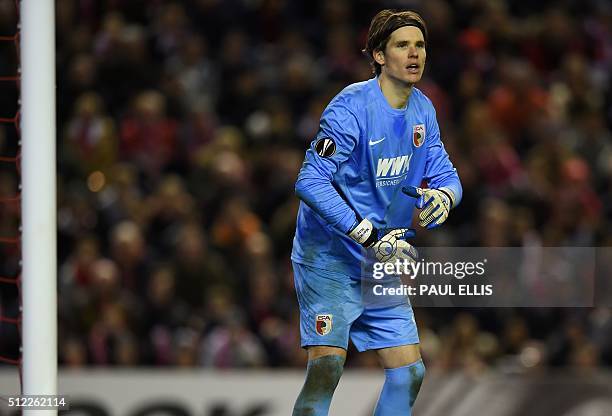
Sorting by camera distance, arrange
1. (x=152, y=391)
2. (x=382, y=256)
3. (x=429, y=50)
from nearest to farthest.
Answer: (x=382, y=256) → (x=152, y=391) → (x=429, y=50)

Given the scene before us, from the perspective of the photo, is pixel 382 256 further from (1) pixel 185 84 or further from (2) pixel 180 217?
(1) pixel 185 84

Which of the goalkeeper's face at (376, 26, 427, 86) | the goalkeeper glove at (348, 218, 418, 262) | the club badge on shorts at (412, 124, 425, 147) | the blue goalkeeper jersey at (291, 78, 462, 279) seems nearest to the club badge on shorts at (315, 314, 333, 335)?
the blue goalkeeper jersey at (291, 78, 462, 279)

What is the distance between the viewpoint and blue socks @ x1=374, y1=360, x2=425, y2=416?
18.0 feet

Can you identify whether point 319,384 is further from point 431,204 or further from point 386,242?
point 431,204

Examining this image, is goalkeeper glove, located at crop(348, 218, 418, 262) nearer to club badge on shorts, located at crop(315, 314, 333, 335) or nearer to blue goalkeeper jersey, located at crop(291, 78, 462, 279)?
blue goalkeeper jersey, located at crop(291, 78, 462, 279)

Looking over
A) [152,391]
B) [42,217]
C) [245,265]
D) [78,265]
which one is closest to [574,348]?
[245,265]

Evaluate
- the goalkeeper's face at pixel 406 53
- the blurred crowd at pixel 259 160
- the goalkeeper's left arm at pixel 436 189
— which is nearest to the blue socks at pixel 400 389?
the goalkeeper's left arm at pixel 436 189

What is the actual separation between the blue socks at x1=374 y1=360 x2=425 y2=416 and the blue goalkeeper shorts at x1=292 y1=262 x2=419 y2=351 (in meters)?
0.12

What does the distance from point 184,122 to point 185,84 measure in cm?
52

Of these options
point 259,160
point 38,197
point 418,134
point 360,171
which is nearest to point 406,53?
point 418,134

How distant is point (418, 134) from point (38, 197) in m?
1.71

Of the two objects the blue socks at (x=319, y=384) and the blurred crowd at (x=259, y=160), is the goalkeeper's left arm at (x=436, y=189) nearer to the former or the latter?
the blue socks at (x=319, y=384)

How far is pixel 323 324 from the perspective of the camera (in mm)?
5453

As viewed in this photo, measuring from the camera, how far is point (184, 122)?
1086 centimetres
